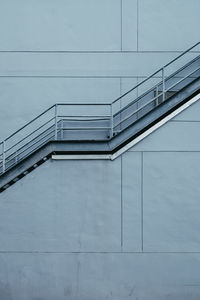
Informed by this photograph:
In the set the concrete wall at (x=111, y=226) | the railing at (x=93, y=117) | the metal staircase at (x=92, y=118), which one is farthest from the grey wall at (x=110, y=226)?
the railing at (x=93, y=117)

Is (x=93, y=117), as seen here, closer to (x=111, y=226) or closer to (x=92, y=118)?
(x=92, y=118)

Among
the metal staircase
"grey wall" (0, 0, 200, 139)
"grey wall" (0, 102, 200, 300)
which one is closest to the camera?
"grey wall" (0, 102, 200, 300)

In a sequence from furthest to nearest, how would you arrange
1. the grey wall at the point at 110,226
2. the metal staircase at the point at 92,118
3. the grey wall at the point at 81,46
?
the grey wall at the point at 81,46 → the metal staircase at the point at 92,118 → the grey wall at the point at 110,226

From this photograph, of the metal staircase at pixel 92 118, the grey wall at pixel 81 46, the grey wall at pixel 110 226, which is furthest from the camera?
the grey wall at pixel 81 46

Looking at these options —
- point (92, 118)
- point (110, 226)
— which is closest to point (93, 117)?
point (92, 118)

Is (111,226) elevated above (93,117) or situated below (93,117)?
below

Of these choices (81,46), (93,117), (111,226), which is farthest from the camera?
(81,46)

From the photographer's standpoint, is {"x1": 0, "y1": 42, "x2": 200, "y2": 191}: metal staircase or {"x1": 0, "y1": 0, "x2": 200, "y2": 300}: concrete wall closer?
{"x1": 0, "y1": 0, "x2": 200, "y2": 300}: concrete wall

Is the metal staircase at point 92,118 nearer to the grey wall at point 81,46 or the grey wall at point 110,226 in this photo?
the grey wall at point 81,46

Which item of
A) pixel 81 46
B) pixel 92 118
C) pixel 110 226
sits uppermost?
pixel 81 46

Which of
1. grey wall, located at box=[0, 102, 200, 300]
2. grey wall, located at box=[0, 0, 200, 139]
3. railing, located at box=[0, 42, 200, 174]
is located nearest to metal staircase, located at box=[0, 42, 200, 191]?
railing, located at box=[0, 42, 200, 174]

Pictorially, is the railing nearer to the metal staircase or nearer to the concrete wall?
the metal staircase

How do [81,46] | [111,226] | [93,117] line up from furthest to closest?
[81,46], [93,117], [111,226]

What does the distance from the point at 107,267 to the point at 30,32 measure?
21.1 feet
